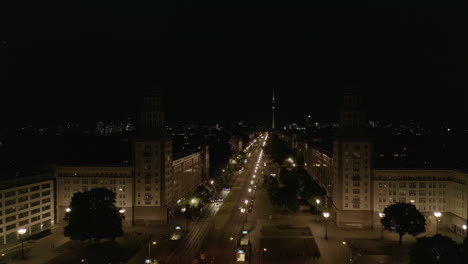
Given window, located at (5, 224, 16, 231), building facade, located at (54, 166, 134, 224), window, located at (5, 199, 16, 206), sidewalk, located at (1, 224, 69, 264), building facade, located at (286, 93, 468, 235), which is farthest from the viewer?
building facade, located at (54, 166, 134, 224)

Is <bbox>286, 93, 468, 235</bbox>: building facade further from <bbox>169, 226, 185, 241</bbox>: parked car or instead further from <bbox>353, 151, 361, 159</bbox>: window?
<bbox>169, 226, 185, 241</bbox>: parked car

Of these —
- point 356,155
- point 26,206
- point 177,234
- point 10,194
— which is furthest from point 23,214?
point 356,155

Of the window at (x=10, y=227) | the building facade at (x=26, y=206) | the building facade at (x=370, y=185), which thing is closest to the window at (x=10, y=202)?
the building facade at (x=26, y=206)

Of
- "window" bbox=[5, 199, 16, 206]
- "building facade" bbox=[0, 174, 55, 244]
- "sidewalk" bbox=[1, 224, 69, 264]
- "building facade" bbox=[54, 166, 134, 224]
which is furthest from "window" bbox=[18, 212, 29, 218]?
"building facade" bbox=[54, 166, 134, 224]

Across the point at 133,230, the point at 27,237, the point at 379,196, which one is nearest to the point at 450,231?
the point at 379,196

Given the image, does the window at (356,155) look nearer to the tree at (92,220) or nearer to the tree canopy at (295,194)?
the tree canopy at (295,194)

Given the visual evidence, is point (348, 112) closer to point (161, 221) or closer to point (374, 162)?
point (374, 162)
